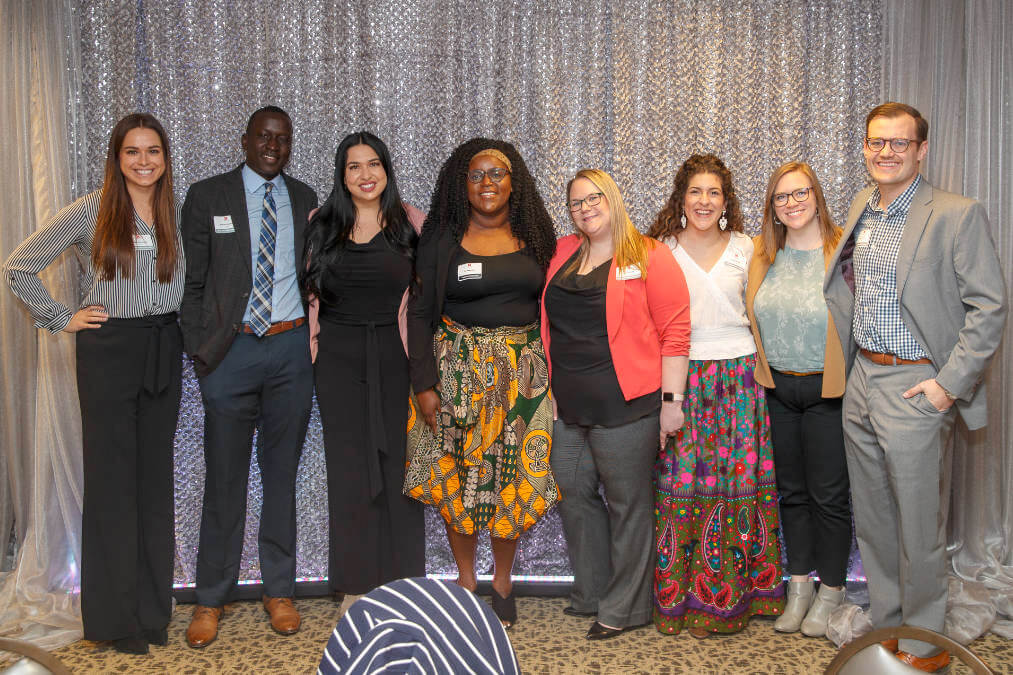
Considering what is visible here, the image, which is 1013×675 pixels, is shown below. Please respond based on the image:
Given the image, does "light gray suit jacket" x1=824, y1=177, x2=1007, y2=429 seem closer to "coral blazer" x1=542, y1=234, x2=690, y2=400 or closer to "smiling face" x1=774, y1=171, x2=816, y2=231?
"smiling face" x1=774, y1=171, x2=816, y2=231

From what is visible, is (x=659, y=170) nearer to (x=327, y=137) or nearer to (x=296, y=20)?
(x=327, y=137)

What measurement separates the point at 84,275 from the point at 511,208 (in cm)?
166

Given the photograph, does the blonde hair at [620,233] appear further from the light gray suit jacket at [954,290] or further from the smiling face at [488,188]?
the light gray suit jacket at [954,290]

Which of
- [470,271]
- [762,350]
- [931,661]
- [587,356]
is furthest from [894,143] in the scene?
[931,661]

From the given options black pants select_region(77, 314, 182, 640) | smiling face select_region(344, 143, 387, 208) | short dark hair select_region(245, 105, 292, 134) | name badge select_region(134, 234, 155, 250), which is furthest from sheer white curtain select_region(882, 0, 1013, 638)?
black pants select_region(77, 314, 182, 640)

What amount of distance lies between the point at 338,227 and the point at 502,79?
1046mm

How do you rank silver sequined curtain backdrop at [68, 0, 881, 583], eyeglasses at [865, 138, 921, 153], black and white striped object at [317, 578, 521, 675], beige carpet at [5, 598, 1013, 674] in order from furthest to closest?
silver sequined curtain backdrop at [68, 0, 881, 583] < beige carpet at [5, 598, 1013, 674] < eyeglasses at [865, 138, 921, 153] < black and white striped object at [317, 578, 521, 675]

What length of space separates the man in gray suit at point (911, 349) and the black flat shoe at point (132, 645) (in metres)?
2.74

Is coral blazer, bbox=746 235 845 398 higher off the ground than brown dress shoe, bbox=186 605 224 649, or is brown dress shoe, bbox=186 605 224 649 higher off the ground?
coral blazer, bbox=746 235 845 398

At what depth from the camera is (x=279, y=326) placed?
10.8ft

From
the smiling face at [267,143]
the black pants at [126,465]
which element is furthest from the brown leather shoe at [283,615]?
the smiling face at [267,143]

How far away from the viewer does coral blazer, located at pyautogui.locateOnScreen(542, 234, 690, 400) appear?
3.01 m

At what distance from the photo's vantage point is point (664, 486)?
3.22 metres

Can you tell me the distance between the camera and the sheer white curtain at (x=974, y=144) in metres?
3.42
